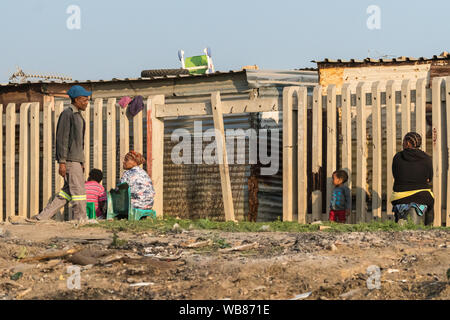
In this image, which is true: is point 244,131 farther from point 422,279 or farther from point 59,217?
point 422,279

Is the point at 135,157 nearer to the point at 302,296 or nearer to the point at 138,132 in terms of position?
the point at 138,132

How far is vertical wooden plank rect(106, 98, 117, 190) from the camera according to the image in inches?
447

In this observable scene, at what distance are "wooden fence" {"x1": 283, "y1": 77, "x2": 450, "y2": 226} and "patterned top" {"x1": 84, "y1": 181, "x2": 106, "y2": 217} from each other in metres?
2.52

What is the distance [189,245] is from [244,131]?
19.6ft

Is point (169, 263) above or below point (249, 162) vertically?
below

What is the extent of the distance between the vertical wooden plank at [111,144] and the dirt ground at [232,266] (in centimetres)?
364

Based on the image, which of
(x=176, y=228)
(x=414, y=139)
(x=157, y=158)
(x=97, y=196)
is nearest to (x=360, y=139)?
(x=414, y=139)

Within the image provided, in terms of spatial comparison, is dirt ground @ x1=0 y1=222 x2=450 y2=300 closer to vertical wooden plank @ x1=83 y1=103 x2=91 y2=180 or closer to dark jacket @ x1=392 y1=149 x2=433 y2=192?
dark jacket @ x1=392 y1=149 x2=433 y2=192

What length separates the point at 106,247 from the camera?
7000 mm

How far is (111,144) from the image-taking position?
37.4 ft

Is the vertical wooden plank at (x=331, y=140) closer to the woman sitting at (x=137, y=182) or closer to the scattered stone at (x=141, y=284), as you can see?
the woman sitting at (x=137, y=182)

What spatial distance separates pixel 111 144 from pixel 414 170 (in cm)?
448

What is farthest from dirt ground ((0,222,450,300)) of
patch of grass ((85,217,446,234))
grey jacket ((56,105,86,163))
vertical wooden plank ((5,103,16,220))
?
vertical wooden plank ((5,103,16,220))
